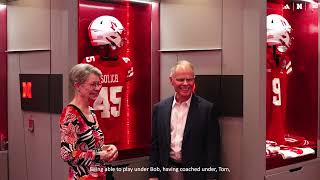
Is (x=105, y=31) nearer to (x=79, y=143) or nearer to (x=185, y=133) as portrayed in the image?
(x=185, y=133)

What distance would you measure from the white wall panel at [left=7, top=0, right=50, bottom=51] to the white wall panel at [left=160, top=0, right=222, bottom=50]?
1165 millimetres

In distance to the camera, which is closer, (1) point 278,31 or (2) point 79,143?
(2) point 79,143

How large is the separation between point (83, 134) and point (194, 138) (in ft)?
3.43

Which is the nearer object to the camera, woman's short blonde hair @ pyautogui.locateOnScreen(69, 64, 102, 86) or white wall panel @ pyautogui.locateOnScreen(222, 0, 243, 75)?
woman's short blonde hair @ pyautogui.locateOnScreen(69, 64, 102, 86)

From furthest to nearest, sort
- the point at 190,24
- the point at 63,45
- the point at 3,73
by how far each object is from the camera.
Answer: the point at 3,73 → the point at 190,24 → the point at 63,45

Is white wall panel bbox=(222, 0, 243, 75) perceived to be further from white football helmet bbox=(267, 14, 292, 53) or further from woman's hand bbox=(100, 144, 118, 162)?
woman's hand bbox=(100, 144, 118, 162)

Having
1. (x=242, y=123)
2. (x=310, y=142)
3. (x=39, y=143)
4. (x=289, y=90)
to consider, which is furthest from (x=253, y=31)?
(x=39, y=143)

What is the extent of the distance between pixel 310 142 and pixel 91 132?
2839 mm

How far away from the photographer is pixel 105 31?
4.17 metres

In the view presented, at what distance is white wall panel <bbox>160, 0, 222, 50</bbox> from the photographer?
4.06 m

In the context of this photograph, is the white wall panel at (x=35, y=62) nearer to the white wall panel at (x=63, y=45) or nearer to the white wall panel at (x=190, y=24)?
the white wall panel at (x=63, y=45)

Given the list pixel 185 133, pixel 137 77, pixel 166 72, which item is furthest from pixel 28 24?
pixel 185 133

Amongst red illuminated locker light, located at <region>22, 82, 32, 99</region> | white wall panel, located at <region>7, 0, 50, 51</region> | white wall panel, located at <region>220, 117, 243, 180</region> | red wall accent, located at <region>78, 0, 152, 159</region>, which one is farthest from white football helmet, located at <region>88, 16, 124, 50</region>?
white wall panel, located at <region>220, 117, 243, 180</region>

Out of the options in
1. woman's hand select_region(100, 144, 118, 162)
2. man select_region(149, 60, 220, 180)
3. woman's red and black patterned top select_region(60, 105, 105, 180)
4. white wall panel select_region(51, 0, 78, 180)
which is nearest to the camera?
woman's red and black patterned top select_region(60, 105, 105, 180)
